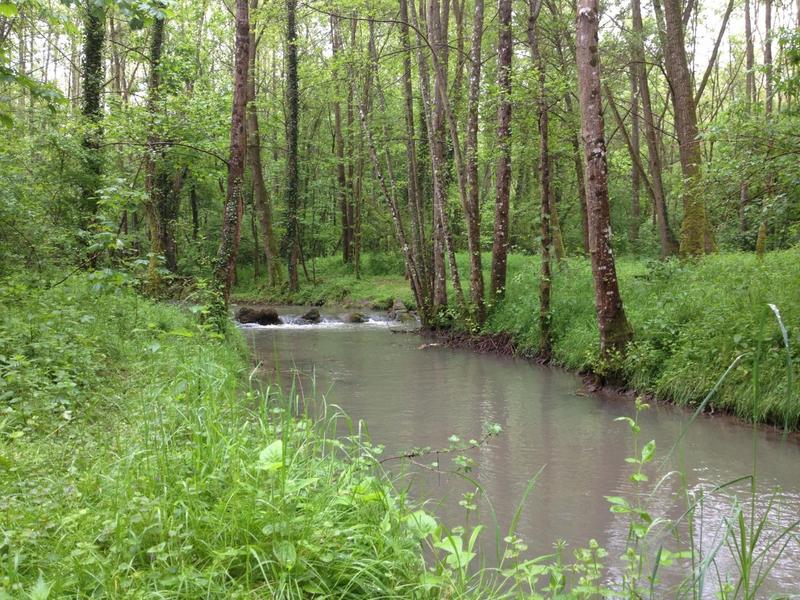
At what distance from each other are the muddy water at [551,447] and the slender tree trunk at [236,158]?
2.19m

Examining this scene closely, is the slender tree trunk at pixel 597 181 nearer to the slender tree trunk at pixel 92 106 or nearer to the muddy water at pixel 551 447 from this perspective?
the muddy water at pixel 551 447

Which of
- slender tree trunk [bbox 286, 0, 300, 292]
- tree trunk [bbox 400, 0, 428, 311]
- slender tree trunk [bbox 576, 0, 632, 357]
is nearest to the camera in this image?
slender tree trunk [bbox 576, 0, 632, 357]

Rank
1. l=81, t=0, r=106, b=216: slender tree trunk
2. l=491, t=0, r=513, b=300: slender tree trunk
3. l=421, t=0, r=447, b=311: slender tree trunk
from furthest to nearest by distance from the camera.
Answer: l=421, t=0, r=447, b=311: slender tree trunk < l=81, t=0, r=106, b=216: slender tree trunk < l=491, t=0, r=513, b=300: slender tree trunk

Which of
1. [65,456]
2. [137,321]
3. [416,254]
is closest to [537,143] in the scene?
[416,254]

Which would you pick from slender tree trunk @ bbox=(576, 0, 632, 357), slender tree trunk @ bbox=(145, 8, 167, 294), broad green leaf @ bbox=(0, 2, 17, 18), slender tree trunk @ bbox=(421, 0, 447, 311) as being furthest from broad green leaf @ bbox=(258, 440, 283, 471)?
slender tree trunk @ bbox=(421, 0, 447, 311)

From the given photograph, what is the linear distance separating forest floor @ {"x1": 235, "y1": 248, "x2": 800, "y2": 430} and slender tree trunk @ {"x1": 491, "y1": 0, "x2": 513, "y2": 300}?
75 cm

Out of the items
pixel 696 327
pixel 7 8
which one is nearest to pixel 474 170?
pixel 696 327

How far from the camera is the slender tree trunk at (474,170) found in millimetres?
13945

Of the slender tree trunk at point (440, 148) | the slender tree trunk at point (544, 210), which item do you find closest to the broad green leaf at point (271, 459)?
the slender tree trunk at point (544, 210)

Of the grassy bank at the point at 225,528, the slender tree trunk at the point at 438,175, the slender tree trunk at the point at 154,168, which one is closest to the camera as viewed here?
the grassy bank at the point at 225,528

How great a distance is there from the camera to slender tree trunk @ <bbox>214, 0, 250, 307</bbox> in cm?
1029

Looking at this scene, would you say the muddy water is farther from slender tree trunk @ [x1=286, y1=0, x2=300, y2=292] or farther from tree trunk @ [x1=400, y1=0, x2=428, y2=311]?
slender tree trunk @ [x1=286, y1=0, x2=300, y2=292]

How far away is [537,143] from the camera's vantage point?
14.9m

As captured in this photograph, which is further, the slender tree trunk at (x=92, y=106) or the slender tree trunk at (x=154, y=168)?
the slender tree trunk at (x=154, y=168)
